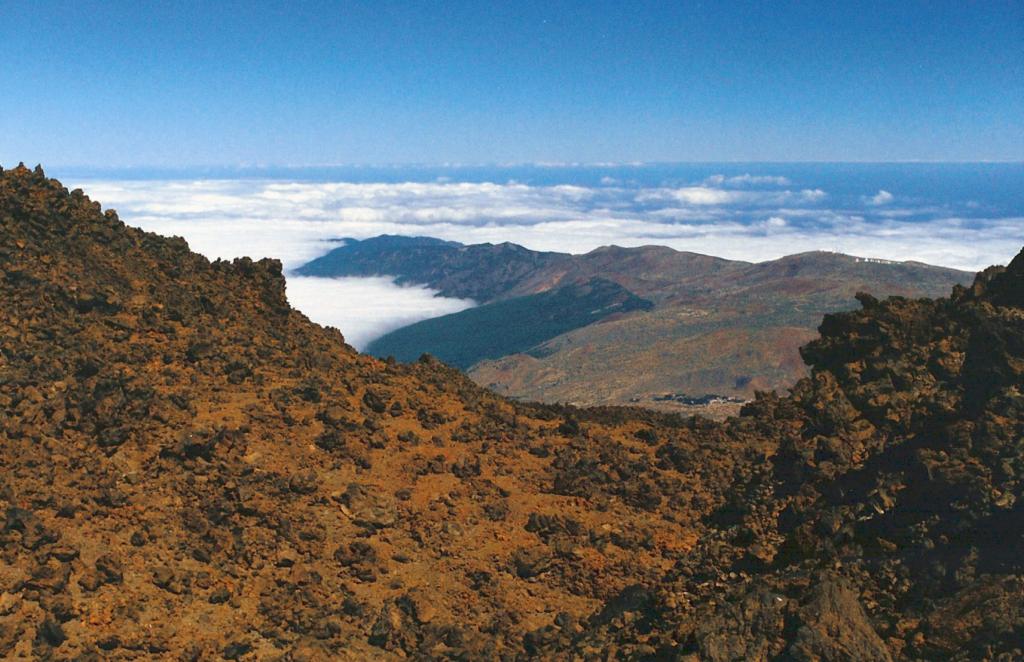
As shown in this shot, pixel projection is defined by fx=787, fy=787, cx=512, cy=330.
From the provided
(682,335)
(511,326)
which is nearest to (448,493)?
(682,335)

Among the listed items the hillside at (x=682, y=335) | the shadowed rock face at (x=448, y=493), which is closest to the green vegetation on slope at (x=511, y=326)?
the hillside at (x=682, y=335)

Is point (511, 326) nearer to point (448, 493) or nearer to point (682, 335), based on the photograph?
point (682, 335)

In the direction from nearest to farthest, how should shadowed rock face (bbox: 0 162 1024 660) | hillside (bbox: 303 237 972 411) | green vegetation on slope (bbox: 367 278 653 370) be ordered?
shadowed rock face (bbox: 0 162 1024 660), hillside (bbox: 303 237 972 411), green vegetation on slope (bbox: 367 278 653 370)

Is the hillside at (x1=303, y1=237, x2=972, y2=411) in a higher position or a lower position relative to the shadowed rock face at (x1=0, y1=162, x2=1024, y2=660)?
lower

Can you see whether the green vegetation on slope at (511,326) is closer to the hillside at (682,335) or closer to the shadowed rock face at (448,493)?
the hillside at (682,335)

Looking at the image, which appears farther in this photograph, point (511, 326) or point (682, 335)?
point (511, 326)

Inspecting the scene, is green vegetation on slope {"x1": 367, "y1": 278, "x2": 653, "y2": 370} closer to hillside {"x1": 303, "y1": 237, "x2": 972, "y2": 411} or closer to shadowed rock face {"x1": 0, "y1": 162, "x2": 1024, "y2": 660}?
hillside {"x1": 303, "y1": 237, "x2": 972, "y2": 411}

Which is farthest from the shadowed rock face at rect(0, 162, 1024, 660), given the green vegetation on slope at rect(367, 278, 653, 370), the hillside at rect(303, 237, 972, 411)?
the green vegetation on slope at rect(367, 278, 653, 370)

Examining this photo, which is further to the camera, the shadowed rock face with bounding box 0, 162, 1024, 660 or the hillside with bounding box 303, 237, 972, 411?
the hillside with bounding box 303, 237, 972, 411

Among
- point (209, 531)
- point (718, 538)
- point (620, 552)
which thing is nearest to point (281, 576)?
point (209, 531)

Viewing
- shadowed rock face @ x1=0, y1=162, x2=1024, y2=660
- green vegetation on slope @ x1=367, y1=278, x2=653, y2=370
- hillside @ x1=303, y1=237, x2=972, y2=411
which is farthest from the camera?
green vegetation on slope @ x1=367, y1=278, x2=653, y2=370
